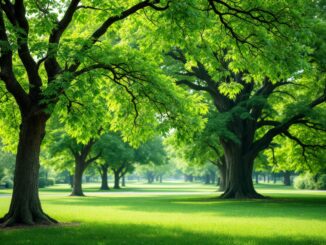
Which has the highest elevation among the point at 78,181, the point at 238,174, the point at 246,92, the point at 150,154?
the point at 246,92

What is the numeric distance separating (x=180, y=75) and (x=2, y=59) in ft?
67.0

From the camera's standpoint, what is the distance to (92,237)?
1308cm

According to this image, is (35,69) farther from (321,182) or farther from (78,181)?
(321,182)

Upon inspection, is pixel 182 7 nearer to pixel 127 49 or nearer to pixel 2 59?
pixel 127 49

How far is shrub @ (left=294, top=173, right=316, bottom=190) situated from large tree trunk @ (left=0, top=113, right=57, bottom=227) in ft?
187

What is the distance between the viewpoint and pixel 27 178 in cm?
1639

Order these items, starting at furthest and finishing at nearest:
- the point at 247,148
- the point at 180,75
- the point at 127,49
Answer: the point at 247,148, the point at 180,75, the point at 127,49

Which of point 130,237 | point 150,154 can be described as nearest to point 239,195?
point 130,237

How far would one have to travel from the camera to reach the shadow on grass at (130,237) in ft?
39.9

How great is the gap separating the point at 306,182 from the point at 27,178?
60.7 meters

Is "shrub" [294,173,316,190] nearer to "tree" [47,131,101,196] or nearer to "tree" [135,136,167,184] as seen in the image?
→ "tree" [135,136,167,184]

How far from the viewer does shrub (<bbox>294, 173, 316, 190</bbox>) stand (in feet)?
223

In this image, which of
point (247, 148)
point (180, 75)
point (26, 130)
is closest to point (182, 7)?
point (26, 130)

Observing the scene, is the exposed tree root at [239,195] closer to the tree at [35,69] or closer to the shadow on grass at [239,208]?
the shadow on grass at [239,208]
